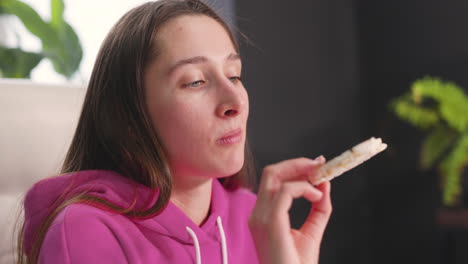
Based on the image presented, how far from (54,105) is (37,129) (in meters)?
0.09

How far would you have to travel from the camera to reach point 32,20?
197 cm

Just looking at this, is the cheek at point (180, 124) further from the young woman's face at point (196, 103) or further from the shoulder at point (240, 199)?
the shoulder at point (240, 199)

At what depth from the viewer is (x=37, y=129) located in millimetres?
1218

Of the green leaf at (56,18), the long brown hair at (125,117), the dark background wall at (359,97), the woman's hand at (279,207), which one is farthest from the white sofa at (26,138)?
the dark background wall at (359,97)

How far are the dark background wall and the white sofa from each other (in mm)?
1163

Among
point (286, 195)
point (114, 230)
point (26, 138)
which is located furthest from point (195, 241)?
point (26, 138)

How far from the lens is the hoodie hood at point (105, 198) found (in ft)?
2.89

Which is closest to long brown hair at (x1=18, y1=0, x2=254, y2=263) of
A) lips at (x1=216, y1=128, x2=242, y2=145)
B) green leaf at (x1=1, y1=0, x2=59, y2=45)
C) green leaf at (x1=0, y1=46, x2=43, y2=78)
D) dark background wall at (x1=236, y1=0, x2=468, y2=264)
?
lips at (x1=216, y1=128, x2=242, y2=145)

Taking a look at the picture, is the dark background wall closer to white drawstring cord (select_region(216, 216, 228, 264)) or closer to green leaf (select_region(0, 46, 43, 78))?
green leaf (select_region(0, 46, 43, 78))

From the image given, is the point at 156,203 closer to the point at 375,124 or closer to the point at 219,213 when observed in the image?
the point at 219,213

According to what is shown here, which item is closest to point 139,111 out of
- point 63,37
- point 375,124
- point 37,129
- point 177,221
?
point 177,221

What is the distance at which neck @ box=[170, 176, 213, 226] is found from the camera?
966mm

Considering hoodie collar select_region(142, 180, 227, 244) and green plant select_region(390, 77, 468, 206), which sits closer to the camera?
hoodie collar select_region(142, 180, 227, 244)

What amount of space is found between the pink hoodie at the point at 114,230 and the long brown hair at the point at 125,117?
24 mm
